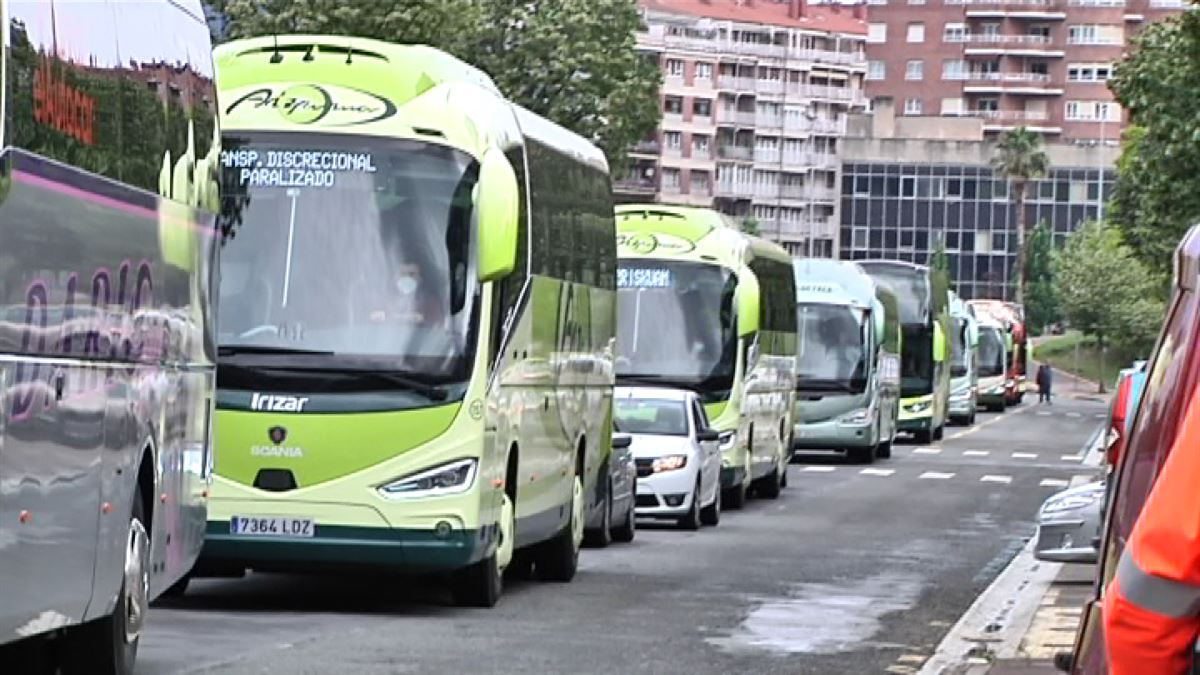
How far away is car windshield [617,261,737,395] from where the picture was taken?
1430 inches

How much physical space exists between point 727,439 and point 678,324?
1.39m

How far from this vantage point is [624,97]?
7238 centimetres

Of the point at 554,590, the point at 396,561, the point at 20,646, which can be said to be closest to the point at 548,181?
the point at 554,590

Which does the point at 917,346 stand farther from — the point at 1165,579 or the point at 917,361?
the point at 1165,579

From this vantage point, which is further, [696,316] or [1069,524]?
[696,316]

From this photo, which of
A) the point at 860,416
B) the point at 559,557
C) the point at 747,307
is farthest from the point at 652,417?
the point at 860,416

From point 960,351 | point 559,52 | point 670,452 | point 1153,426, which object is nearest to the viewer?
point 1153,426

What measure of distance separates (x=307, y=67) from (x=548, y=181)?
3019 millimetres

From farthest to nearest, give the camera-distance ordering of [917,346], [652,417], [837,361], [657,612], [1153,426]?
1. [917,346]
2. [837,361]
3. [652,417]
4. [657,612]
5. [1153,426]

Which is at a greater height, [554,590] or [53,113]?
[53,113]

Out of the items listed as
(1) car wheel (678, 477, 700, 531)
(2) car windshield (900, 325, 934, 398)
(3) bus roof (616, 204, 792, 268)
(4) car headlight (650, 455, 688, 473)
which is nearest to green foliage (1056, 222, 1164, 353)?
(2) car windshield (900, 325, 934, 398)

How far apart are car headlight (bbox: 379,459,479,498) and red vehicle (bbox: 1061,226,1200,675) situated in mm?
12244

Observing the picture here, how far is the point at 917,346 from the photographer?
236ft

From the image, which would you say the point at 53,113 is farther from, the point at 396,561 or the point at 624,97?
the point at 624,97
